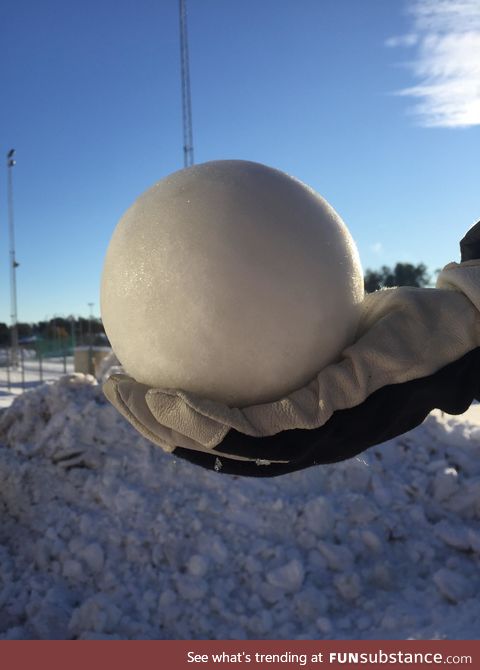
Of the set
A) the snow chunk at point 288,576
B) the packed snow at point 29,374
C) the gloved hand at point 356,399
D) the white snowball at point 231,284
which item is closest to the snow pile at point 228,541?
the snow chunk at point 288,576

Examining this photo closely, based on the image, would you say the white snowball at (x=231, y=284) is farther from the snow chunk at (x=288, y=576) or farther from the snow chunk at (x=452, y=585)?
the snow chunk at (x=452, y=585)

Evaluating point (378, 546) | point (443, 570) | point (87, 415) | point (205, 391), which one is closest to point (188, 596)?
point (378, 546)

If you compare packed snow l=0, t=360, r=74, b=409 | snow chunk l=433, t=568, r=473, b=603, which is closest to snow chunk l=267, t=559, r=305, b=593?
snow chunk l=433, t=568, r=473, b=603

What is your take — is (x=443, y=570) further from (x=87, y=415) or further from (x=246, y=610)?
(x=87, y=415)

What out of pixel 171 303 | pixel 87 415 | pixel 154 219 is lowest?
pixel 87 415

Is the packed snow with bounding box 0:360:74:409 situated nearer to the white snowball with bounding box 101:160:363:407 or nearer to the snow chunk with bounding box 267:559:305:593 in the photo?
the snow chunk with bounding box 267:559:305:593

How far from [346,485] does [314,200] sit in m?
5.04

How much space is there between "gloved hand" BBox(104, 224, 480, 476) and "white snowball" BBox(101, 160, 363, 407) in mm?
98

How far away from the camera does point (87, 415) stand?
7.86m

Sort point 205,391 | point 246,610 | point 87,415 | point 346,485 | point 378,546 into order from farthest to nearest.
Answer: point 87,415
point 346,485
point 378,546
point 246,610
point 205,391

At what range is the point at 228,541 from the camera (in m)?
6.07

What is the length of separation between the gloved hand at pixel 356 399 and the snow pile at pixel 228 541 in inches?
133

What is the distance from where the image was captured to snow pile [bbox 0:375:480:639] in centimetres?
533

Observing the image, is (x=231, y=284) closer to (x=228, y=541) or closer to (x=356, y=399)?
(x=356, y=399)
